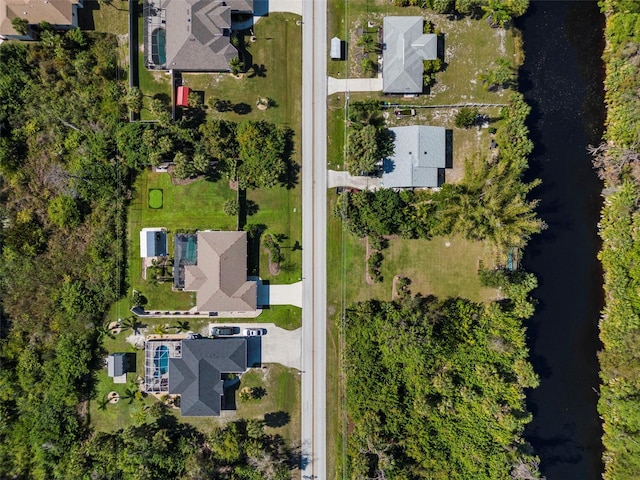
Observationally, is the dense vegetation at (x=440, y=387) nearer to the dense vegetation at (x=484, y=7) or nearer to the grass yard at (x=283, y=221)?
the grass yard at (x=283, y=221)

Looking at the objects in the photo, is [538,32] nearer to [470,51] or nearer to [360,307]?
[470,51]

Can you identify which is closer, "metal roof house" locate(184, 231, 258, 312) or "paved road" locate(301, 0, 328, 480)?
"metal roof house" locate(184, 231, 258, 312)

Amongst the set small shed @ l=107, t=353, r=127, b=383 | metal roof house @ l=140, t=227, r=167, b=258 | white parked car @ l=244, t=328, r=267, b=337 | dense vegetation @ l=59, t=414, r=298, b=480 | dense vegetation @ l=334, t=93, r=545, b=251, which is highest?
dense vegetation @ l=334, t=93, r=545, b=251

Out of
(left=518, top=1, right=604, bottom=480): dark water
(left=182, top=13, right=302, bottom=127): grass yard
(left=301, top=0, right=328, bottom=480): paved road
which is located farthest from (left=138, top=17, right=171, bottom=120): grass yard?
(left=518, top=1, right=604, bottom=480): dark water

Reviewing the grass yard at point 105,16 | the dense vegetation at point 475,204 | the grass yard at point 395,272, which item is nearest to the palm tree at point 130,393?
the grass yard at point 395,272

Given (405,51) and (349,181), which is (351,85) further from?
(349,181)

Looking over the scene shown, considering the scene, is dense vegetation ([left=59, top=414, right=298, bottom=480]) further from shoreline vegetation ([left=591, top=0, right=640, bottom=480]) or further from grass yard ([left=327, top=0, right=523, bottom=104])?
grass yard ([left=327, top=0, right=523, bottom=104])

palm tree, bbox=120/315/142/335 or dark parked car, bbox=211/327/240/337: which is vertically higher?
palm tree, bbox=120/315/142/335

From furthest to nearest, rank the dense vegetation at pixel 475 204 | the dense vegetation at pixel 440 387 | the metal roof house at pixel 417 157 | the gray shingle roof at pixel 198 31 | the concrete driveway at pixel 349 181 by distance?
the concrete driveway at pixel 349 181, the metal roof house at pixel 417 157, the gray shingle roof at pixel 198 31, the dense vegetation at pixel 440 387, the dense vegetation at pixel 475 204
